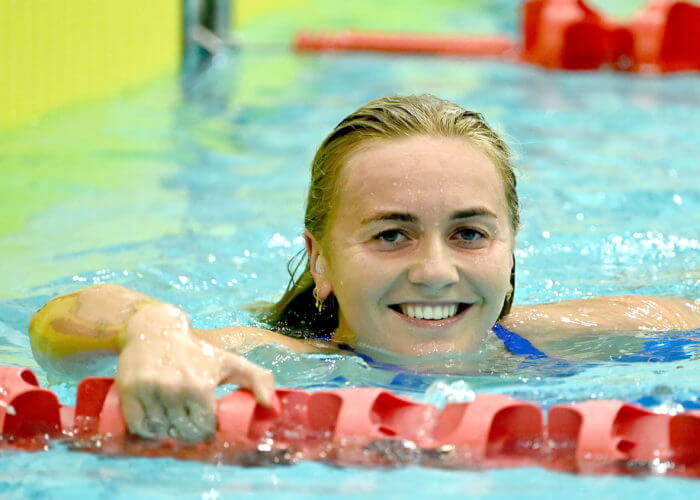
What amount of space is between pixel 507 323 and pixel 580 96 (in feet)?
15.3

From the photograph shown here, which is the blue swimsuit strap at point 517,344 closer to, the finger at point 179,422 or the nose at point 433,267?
the nose at point 433,267

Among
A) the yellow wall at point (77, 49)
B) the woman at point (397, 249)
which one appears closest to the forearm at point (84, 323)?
the woman at point (397, 249)

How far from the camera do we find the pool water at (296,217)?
7.01ft

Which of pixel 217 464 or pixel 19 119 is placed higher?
pixel 19 119

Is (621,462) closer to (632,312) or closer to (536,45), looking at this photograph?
(632,312)

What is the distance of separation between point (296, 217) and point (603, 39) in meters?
4.46

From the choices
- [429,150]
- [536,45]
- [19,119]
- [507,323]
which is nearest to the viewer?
[429,150]

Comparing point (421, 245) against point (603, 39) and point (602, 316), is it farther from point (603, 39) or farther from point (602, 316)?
point (603, 39)

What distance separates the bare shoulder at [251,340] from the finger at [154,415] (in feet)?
2.42

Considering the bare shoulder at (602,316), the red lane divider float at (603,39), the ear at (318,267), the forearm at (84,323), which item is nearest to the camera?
the forearm at (84,323)

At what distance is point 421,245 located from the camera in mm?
2732

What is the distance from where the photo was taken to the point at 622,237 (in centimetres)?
462

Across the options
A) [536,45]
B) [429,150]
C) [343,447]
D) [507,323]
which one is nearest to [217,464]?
[343,447]

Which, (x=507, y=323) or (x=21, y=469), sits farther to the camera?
(x=507, y=323)
